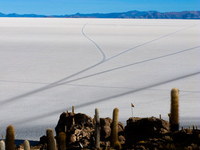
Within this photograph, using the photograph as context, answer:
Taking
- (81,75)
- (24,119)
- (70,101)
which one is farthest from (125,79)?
(24,119)

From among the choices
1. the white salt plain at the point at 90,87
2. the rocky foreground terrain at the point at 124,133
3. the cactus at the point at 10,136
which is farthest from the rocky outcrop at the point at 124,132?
the white salt plain at the point at 90,87

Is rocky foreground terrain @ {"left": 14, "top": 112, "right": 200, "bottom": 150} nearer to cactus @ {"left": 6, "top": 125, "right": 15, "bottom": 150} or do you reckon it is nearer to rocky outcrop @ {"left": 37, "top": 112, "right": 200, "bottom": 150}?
rocky outcrop @ {"left": 37, "top": 112, "right": 200, "bottom": 150}

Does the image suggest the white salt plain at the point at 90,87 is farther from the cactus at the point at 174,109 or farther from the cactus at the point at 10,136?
the cactus at the point at 174,109

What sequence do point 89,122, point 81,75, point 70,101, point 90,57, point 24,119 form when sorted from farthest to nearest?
point 90,57 → point 81,75 → point 70,101 → point 24,119 → point 89,122

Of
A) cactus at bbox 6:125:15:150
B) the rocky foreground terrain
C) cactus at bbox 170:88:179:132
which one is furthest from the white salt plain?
cactus at bbox 170:88:179:132

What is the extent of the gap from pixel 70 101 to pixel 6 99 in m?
0.90

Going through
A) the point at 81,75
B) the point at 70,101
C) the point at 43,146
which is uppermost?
the point at 81,75

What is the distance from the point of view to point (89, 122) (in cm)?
304

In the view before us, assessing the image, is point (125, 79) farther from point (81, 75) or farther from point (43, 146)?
point (43, 146)

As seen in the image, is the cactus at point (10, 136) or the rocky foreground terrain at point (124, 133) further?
the rocky foreground terrain at point (124, 133)

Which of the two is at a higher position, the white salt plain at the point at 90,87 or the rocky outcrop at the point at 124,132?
the white salt plain at the point at 90,87

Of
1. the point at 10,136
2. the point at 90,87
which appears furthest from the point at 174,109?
the point at 90,87

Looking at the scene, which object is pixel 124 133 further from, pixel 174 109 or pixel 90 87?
pixel 90 87

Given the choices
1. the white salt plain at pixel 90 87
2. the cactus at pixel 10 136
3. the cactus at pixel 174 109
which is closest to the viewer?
the cactus at pixel 10 136
